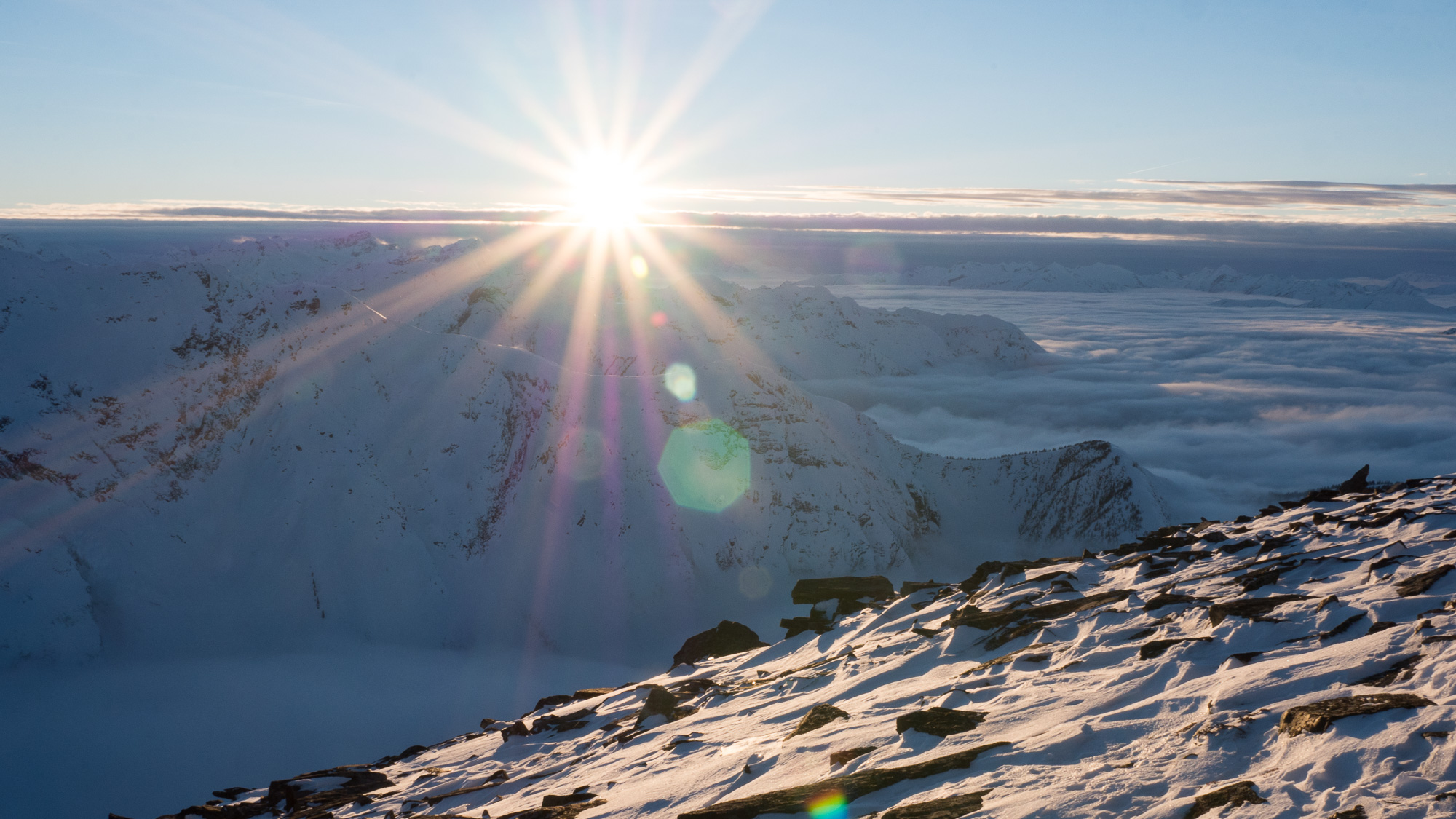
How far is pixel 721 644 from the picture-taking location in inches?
882

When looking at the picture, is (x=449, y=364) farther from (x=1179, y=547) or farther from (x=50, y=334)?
(x=1179, y=547)

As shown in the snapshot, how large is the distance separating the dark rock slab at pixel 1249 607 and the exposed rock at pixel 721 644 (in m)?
13.6

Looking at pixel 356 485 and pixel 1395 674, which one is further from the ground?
pixel 356 485

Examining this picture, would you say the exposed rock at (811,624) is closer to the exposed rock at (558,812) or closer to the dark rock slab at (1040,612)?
the dark rock slab at (1040,612)

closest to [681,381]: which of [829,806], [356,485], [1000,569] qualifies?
[356,485]

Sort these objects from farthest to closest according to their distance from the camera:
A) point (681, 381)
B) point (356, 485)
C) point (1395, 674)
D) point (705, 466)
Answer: point (681, 381) < point (705, 466) < point (356, 485) < point (1395, 674)

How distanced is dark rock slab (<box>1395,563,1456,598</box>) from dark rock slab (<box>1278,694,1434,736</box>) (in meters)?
3.62

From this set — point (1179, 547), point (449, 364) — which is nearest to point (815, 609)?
point (1179, 547)

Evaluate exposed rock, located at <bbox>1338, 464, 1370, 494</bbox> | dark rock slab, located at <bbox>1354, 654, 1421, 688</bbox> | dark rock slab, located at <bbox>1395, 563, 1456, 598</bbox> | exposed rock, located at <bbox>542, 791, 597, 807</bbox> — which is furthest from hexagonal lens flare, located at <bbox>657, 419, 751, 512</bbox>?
dark rock slab, located at <bbox>1354, 654, 1421, 688</bbox>

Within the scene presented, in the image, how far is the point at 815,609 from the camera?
811 inches

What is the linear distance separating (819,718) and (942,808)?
379 cm

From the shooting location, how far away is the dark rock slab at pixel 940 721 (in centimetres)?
819

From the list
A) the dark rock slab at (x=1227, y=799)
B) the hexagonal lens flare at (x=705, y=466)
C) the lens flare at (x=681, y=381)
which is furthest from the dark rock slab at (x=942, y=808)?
the lens flare at (x=681, y=381)

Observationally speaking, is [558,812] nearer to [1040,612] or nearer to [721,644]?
[1040,612]
